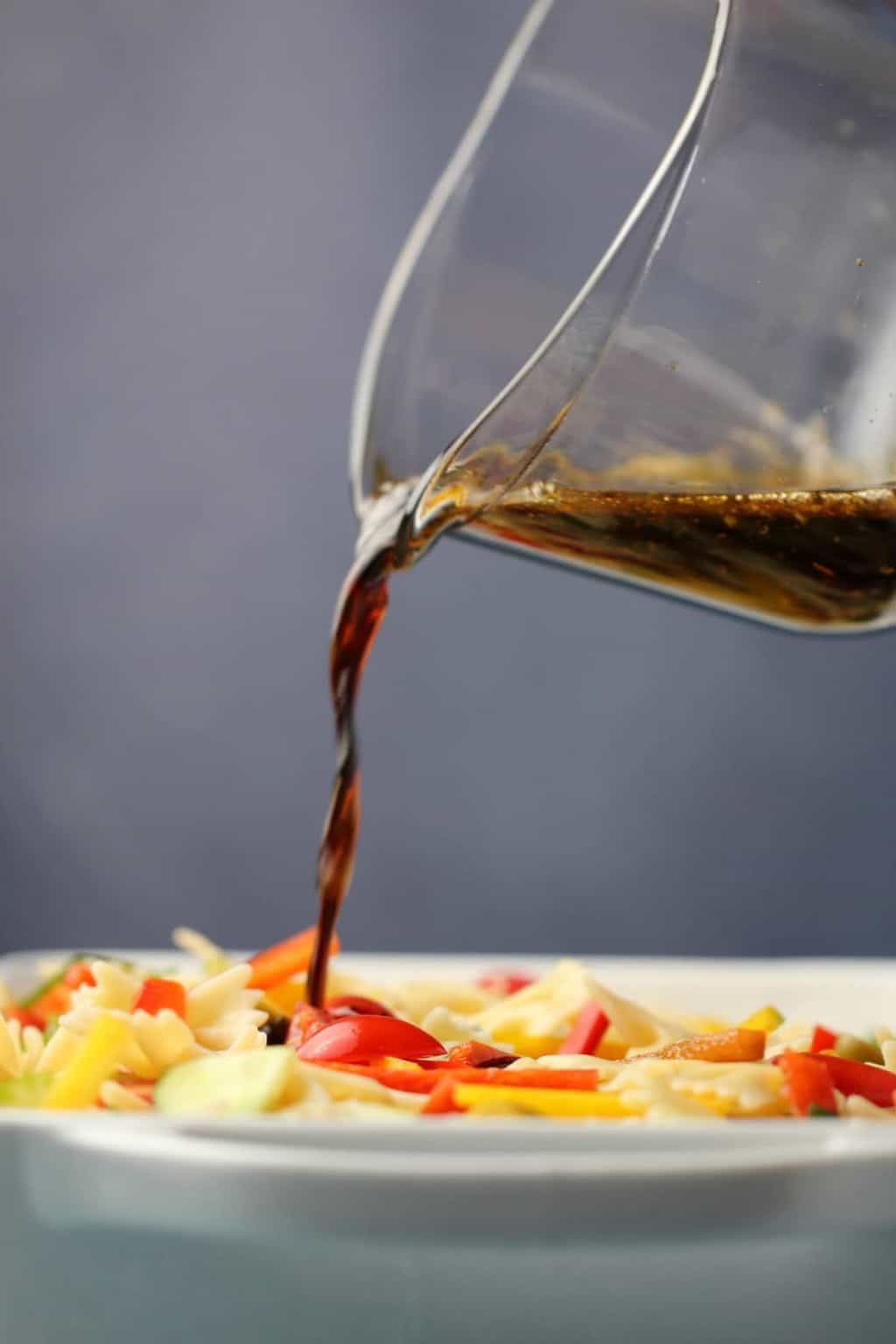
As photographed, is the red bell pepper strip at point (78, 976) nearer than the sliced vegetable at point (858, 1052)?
No

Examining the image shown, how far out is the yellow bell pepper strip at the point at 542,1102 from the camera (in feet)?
2.68

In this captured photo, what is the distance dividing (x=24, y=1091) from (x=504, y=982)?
0.75 m

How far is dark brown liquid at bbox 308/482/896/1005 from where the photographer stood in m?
1.16

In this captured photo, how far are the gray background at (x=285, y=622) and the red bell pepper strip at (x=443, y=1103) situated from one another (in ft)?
8.19

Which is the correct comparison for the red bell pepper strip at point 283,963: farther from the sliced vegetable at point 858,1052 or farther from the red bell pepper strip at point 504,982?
the sliced vegetable at point 858,1052

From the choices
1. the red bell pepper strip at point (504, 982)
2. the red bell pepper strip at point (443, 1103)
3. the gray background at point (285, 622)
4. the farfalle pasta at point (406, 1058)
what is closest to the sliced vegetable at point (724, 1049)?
the farfalle pasta at point (406, 1058)

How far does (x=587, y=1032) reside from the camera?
121 cm

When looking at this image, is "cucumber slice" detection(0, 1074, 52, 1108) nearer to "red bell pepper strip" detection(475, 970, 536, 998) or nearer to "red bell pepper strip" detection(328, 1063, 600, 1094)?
"red bell pepper strip" detection(328, 1063, 600, 1094)

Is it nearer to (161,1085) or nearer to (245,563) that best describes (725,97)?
(161,1085)

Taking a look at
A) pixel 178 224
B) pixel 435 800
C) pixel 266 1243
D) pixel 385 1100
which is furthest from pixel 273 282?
pixel 266 1243

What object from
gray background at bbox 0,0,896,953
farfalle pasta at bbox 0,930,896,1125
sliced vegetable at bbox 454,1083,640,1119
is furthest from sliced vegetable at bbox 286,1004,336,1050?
gray background at bbox 0,0,896,953

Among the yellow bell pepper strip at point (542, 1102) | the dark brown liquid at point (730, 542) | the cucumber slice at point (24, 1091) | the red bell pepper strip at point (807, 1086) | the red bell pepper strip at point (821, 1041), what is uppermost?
the dark brown liquid at point (730, 542)

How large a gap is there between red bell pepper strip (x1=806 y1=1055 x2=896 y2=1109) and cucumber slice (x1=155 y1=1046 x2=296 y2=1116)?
0.31 metres

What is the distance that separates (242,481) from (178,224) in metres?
0.55
